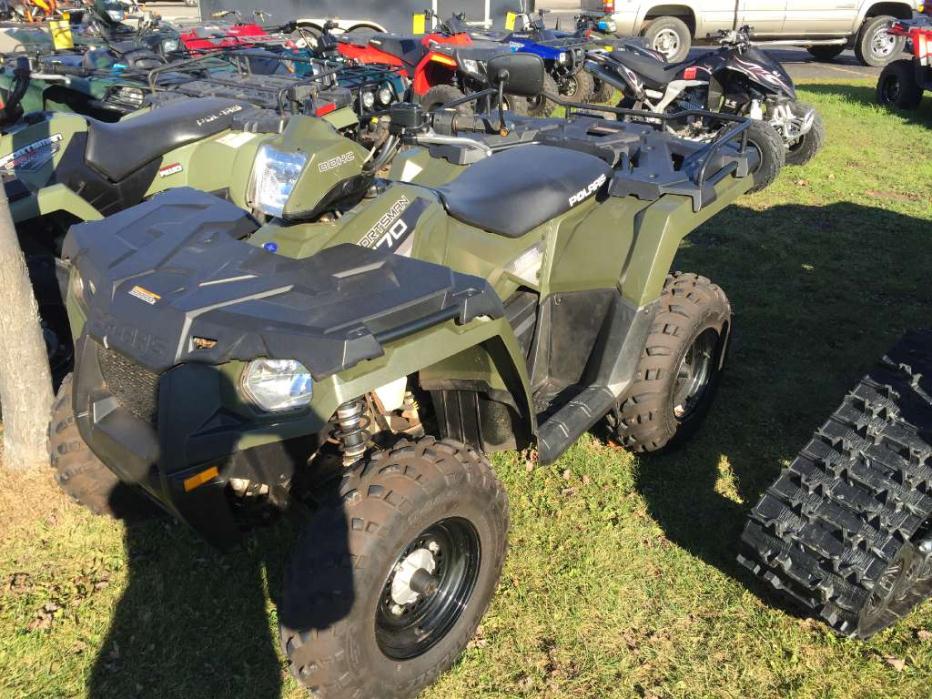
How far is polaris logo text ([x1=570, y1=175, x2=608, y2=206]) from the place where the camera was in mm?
3365

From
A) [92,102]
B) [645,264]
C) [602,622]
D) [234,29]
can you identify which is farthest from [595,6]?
[602,622]

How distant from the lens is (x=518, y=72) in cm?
373

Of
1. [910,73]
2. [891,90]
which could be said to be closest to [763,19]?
[891,90]

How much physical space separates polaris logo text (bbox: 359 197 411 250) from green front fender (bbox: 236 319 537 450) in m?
0.55

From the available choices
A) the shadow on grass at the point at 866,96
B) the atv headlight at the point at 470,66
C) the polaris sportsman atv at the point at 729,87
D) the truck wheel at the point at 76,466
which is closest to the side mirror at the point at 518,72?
the truck wheel at the point at 76,466

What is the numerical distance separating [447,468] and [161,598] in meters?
1.50

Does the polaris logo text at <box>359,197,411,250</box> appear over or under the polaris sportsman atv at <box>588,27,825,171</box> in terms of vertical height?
over

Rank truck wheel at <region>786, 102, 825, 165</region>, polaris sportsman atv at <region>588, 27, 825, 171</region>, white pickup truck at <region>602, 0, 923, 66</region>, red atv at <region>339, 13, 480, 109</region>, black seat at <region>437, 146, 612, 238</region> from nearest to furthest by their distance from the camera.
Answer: black seat at <region>437, 146, 612, 238</region>, polaris sportsman atv at <region>588, 27, 825, 171</region>, truck wheel at <region>786, 102, 825, 165</region>, red atv at <region>339, 13, 480, 109</region>, white pickup truck at <region>602, 0, 923, 66</region>

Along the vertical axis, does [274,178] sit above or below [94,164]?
above

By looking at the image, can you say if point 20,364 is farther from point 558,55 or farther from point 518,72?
point 558,55

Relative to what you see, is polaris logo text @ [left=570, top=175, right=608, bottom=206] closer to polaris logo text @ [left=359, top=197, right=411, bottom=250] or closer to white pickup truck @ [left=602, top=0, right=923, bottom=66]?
polaris logo text @ [left=359, top=197, right=411, bottom=250]

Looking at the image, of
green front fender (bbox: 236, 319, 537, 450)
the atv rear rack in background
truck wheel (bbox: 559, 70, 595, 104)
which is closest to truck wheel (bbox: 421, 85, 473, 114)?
truck wheel (bbox: 559, 70, 595, 104)

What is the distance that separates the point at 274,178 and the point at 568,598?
6.65ft

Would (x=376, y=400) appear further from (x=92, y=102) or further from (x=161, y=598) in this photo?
(x=92, y=102)
